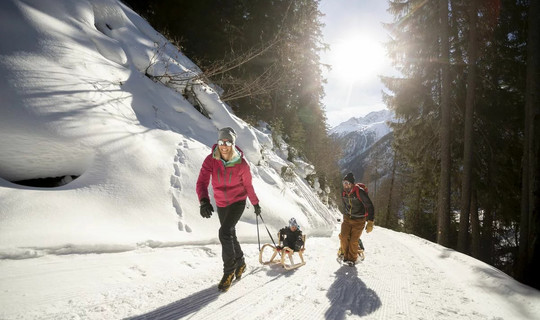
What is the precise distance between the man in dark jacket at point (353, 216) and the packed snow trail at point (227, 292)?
25.2 inches

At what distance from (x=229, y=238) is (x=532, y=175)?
865 centimetres

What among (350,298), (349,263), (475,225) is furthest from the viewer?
(475,225)

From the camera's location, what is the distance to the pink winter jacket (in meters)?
3.20

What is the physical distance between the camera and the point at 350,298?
3.01 metres

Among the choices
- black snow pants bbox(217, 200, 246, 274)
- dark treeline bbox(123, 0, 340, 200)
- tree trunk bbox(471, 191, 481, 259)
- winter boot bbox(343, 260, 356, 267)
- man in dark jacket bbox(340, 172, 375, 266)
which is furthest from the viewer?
dark treeline bbox(123, 0, 340, 200)

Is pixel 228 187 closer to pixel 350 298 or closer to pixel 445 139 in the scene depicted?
pixel 350 298

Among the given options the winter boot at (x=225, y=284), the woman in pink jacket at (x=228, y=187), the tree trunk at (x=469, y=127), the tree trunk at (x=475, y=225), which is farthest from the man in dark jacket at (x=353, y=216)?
the tree trunk at (x=475, y=225)

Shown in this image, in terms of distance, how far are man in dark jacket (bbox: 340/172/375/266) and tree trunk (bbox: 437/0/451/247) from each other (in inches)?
261

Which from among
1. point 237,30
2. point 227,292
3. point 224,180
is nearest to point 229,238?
point 227,292

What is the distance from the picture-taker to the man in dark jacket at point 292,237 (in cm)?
421

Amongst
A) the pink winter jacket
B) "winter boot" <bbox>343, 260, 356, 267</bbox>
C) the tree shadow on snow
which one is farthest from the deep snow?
the pink winter jacket

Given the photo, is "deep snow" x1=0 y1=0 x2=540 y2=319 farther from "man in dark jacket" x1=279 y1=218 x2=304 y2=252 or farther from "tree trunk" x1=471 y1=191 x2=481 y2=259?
"tree trunk" x1=471 y1=191 x2=481 y2=259

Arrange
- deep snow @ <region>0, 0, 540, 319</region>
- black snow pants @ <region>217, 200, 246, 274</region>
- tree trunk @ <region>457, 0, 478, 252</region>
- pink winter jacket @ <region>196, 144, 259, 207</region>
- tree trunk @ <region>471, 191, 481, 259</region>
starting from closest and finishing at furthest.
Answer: deep snow @ <region>0, 0, 540, 319</region>, black snow pants @ <region>217, 200, 246, 274</region>, pink winter jacket @ <region>196, 144, 259, 207</region>, tree trunk @ <region>457, 0, 478, 252</region>, tree trunk @ <region>471, 191, 481, 259</region>

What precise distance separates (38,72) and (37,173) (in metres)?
2.06
